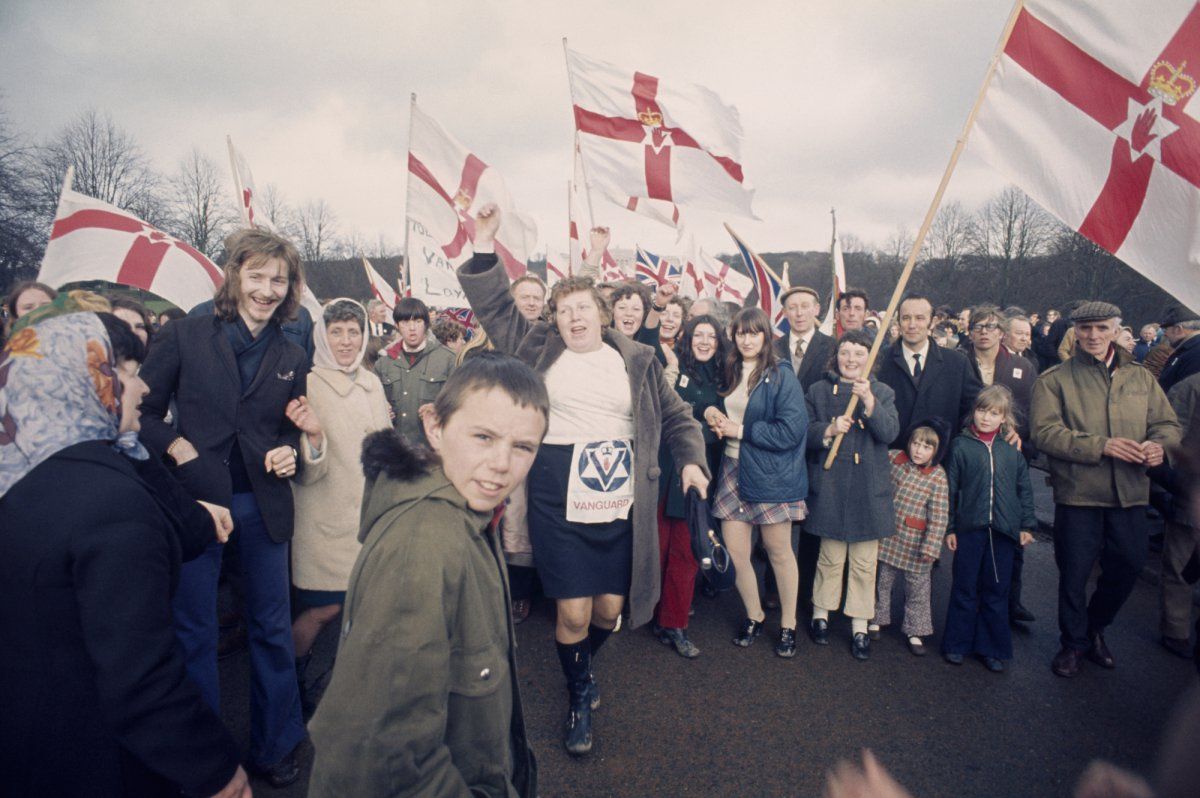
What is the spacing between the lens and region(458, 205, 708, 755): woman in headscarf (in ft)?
9.54

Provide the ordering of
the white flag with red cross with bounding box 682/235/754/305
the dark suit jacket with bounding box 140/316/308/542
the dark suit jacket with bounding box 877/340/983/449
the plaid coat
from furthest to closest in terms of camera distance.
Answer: the white flag with red cross with bounding box 682/235/754/305, the dark suit jacket with bounding box 877/340/983/449, the plaid coat, the dark suit jacket with bounding box 140/316/308/542

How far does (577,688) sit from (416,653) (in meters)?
2.11

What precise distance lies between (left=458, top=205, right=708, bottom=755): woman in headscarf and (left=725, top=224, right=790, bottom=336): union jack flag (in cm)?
380

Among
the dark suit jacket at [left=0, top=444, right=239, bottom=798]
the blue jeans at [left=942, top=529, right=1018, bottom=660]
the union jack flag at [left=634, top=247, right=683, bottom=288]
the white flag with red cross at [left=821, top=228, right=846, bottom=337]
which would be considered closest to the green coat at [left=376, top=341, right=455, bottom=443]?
the white flag with red cross at [left=821, top=228, right=846, bottom=337]

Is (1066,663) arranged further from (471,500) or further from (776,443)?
(471,500)

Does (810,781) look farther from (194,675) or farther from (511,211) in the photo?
(511,211)

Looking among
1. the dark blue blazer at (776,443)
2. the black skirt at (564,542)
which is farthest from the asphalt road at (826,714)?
the dark blue blazer at (776,443)

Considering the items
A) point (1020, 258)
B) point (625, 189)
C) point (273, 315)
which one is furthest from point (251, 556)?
point (1020, 258)

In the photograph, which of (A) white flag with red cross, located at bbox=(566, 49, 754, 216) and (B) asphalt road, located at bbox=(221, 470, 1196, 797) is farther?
(A) white flag with red cross, located at bbox=(566, 49, 754, 216)

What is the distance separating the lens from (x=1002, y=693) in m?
3.46

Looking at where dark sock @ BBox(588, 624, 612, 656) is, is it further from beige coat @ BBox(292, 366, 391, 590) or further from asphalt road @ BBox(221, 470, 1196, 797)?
beige coat @ BBox(292, 366, 391, 590)

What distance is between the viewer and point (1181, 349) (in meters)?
5.14

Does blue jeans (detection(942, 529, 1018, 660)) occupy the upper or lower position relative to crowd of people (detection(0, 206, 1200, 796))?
lower

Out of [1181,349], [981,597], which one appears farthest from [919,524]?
[1181,349]
